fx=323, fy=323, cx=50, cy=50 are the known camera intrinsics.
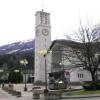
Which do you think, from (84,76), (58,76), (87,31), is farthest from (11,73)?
(87,31)

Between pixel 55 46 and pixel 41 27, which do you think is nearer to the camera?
pixel 55 46

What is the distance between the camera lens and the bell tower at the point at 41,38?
8562 centimetres

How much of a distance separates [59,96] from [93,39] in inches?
529

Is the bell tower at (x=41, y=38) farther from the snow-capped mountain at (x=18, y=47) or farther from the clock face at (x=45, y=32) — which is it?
the snow-capped mountain at (x=18, y=47)

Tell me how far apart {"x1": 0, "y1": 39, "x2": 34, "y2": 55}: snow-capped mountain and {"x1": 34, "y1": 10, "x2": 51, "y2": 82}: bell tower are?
28.7 meters

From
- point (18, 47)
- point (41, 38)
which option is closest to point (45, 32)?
point (41, 38)

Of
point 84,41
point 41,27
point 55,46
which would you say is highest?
point 41,27

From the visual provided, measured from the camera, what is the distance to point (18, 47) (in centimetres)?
12544

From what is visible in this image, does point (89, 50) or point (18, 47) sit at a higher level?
point (18, 47)

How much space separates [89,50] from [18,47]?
3452 inches

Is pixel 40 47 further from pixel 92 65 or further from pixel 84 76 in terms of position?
pixel 92 65

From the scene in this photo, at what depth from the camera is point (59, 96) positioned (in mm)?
31062

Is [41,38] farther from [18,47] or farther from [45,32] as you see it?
[18,47]

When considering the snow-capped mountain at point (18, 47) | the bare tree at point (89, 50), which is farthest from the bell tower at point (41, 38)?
the bare tree at point (89, 50)
